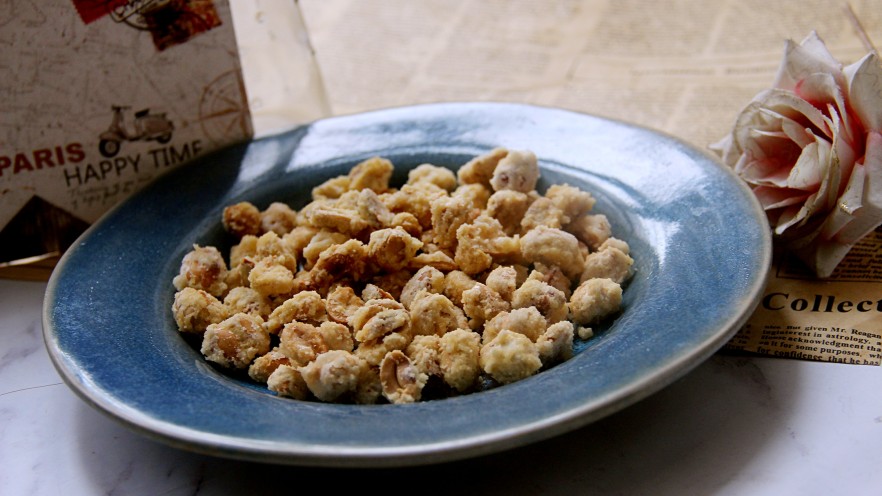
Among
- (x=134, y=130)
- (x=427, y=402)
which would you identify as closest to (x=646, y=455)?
(x=427, y=402)

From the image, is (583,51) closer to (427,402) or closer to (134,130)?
(134,130)

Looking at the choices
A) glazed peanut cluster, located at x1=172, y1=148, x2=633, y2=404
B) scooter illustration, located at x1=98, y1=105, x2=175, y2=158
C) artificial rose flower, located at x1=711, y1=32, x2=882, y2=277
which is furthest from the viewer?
scooter illustration, located at x1=98, y1=105, x2=175, y2=158

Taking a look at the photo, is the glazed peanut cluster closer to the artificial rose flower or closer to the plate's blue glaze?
the plate's blue glaze

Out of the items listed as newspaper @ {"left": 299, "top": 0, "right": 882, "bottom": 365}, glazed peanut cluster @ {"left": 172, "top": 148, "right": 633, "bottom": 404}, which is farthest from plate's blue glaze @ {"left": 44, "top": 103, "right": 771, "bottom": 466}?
newspaper @ {"left": 299, "top": 0, "right": 882, "bottom": 365}

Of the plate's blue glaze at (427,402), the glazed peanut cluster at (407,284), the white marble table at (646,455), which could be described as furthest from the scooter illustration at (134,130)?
the white marble table at (646,455)

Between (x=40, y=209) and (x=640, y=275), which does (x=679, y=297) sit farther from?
(x=40, y=209)
